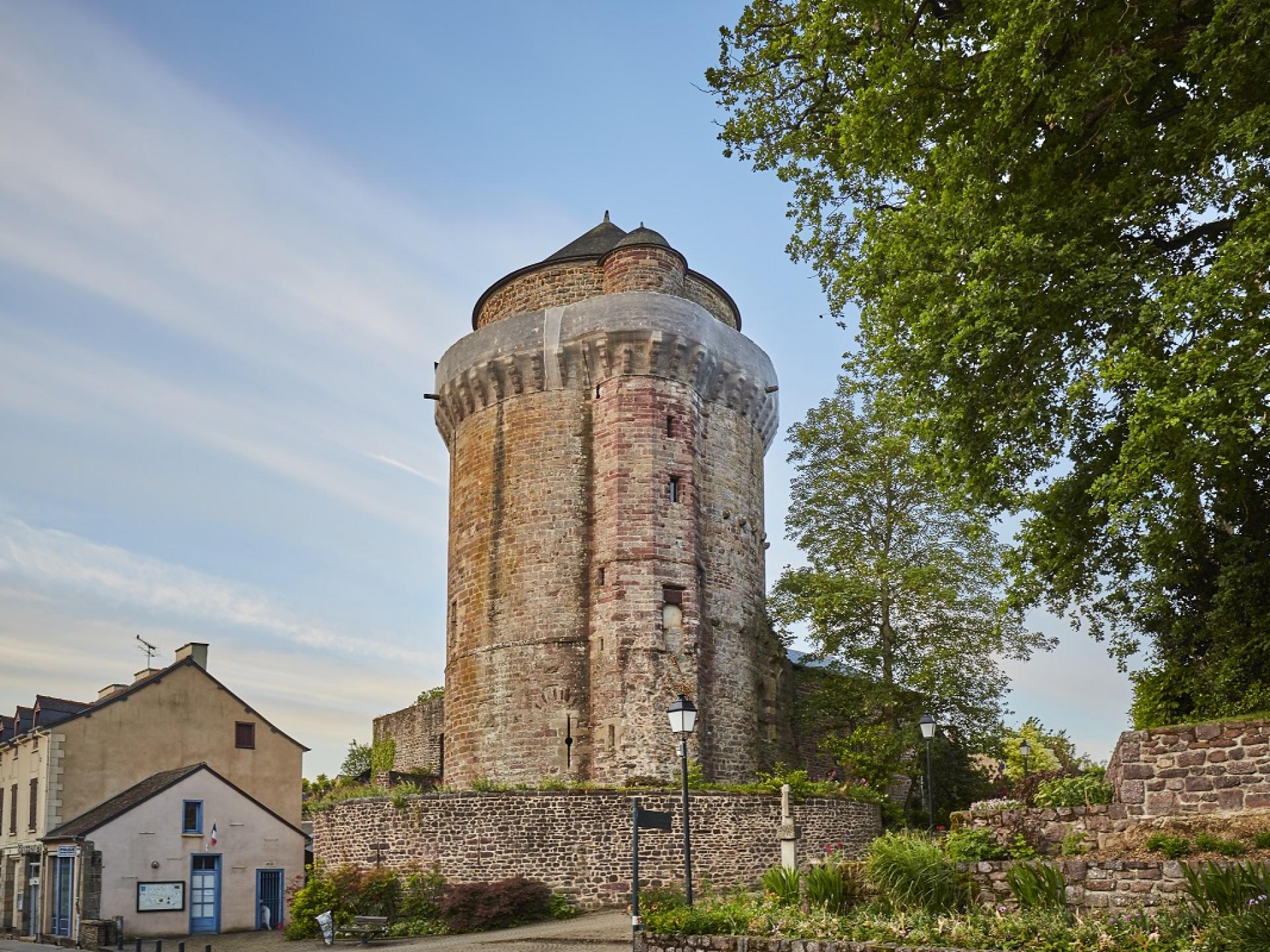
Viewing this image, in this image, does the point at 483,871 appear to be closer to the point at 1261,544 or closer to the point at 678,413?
the point at 678,413

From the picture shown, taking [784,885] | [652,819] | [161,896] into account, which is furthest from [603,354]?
[784,885]

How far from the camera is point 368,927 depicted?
69.5 ft

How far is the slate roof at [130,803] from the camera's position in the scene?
27.2 meters

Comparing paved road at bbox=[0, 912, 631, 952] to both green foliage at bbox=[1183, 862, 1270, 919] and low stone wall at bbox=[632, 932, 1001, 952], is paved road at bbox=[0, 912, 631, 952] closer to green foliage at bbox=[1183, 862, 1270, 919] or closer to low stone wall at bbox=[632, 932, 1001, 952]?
low stone wall at bbox=[632, 932, 1001, 952]

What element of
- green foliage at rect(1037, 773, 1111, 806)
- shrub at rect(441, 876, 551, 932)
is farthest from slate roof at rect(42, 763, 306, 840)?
green foliage at rect(1037, 773, 1111, 806)

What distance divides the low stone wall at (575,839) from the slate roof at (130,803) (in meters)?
6.42

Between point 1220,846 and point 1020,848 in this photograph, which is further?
point 1020,848

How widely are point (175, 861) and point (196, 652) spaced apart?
26.2 feet

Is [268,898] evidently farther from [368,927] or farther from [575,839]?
[575,839]

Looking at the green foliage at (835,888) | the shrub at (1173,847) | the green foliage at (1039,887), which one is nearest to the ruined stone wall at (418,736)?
the green foliage at (835,888)

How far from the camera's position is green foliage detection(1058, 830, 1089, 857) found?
12.6m

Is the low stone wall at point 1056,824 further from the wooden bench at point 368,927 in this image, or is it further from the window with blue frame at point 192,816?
the window with blue frame at point 192,816

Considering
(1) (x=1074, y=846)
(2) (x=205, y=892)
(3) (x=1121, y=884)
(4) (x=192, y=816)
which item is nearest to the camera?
(3) (x=1121, y=884)

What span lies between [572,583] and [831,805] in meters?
7.79
